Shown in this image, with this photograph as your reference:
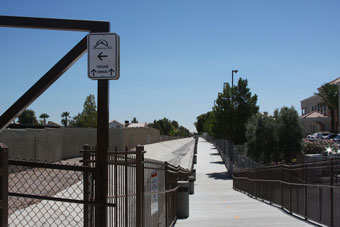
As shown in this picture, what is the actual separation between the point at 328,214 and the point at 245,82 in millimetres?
36197

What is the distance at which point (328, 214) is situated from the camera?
900cm

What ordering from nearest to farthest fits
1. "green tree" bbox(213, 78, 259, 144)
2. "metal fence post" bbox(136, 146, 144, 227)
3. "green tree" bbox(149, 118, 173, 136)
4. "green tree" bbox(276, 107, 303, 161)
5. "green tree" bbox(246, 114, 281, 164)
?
1. "metal fence post" bbox(136, 146, 144, 227)
2. "green tree" bbox(276, 107, 303, 161)
3. "green tree" bbox(246, 114, 281, 164)
4. "green tree" bbox(213, 78, 259, 144)
5. "green tree" bbox(149, 118, 173, 136)

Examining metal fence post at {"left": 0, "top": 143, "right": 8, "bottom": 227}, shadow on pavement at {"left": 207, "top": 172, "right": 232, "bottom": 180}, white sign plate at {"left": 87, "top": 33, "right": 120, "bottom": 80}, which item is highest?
white sign plate at {"left": 87, "top": 33, "right": 120, "bottom": 80}

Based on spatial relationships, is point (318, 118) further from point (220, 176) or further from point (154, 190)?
point (154, 190)

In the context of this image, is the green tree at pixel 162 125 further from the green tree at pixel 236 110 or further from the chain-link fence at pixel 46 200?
the chain-link fence at pixel 46 200

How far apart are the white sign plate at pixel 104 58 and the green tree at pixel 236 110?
39.8m

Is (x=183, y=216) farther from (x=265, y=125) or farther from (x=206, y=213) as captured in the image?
(x=265, y=125)

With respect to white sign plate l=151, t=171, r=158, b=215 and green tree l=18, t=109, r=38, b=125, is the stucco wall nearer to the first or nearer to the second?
white sign plate l=151, t=171, r=158, b=215

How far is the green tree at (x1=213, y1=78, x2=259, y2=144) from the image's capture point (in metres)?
42.9

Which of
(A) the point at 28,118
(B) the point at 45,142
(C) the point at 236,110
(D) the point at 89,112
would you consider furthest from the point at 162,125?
(B) the point at 45,142

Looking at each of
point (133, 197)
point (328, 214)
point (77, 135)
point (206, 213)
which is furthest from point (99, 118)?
point (77, 135)

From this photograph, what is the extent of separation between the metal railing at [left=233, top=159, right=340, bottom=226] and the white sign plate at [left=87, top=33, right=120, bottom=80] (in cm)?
651

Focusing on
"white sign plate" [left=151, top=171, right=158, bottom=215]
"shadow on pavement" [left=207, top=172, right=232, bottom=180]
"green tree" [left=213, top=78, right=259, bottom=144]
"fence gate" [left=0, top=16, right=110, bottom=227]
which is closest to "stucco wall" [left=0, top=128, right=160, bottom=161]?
"white sign plate" [left=151, top=171, right=158, bottom=215]

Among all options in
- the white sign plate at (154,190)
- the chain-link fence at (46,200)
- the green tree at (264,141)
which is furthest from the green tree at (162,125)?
the white sign plate at (154,190)
